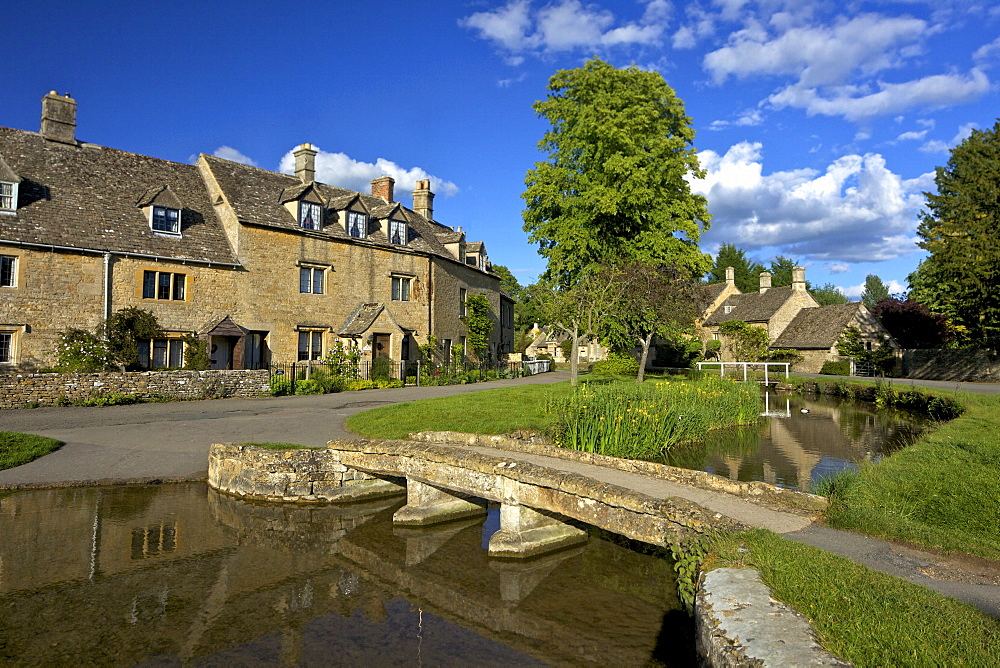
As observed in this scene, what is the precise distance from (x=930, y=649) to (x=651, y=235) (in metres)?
27.1

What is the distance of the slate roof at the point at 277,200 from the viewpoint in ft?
99.0

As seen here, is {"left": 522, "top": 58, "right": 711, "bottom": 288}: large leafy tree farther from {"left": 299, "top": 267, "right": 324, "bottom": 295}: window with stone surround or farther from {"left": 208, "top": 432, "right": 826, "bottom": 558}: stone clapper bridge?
{"left": 208, "top": 432, "right": 826, "bottom": 558}: stone clapper bridge

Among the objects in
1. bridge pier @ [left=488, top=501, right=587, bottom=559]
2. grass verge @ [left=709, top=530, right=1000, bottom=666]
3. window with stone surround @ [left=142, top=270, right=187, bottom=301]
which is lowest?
bridge pier @ [left=488, top=501, right=587, bottom=559]

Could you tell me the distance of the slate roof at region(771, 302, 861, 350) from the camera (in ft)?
159

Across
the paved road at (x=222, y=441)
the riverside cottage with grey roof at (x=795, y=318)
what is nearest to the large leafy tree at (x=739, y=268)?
the riverside cottage with grey roof at (x=795, y=318)

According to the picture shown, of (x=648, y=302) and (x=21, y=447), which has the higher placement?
(x=648, y=302)

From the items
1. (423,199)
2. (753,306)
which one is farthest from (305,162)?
(753,306)


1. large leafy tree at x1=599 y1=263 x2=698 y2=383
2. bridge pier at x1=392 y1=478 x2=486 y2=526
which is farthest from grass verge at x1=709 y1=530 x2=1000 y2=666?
large leafy tree at x1=599 y1=263 x2=698 y2=383

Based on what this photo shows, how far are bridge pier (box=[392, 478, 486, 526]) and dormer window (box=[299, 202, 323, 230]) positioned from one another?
78.9ft

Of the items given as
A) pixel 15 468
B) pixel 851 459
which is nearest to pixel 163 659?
pixel 15 468

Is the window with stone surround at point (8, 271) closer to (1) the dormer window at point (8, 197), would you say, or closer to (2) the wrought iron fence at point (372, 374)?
(1) the dormer window at point (8, 197)

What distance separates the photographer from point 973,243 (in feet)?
91.3

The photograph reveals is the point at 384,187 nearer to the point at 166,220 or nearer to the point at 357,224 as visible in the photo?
the point at 357,224

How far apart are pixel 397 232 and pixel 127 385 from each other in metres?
17.6
